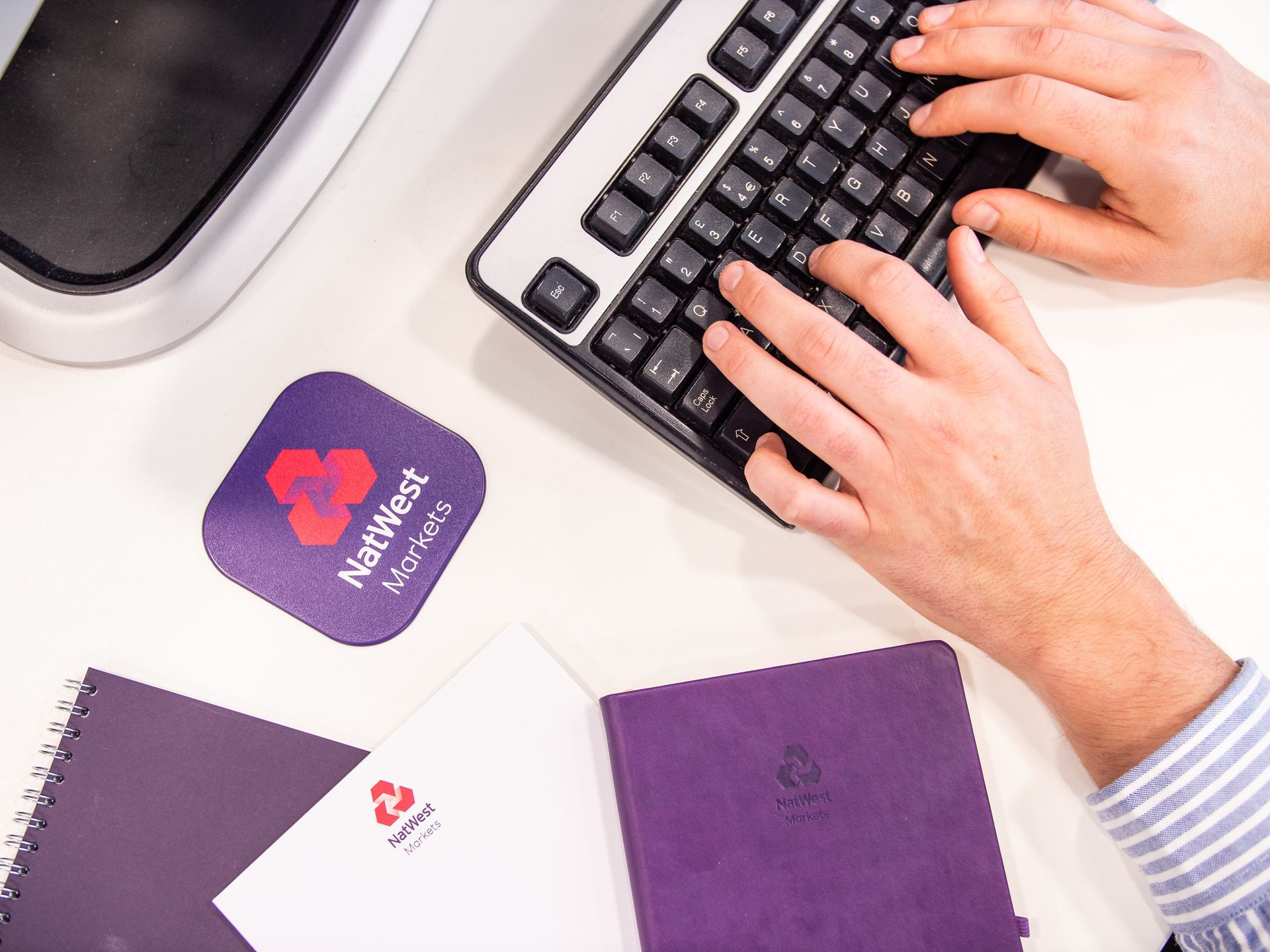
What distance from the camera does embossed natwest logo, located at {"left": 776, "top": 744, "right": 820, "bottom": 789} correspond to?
0.51 metres

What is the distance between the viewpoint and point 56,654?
1.64 feet

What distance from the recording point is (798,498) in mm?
490

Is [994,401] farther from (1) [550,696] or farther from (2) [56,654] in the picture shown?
(2) [56,654]

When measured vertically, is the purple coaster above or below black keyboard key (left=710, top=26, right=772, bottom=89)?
below

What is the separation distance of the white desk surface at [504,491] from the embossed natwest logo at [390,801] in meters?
0.03

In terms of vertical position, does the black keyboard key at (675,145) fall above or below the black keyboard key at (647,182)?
above

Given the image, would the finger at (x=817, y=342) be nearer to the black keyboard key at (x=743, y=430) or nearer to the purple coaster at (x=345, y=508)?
the black keyboard key at (x=743, y=430)

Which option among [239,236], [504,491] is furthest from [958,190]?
[239,236]

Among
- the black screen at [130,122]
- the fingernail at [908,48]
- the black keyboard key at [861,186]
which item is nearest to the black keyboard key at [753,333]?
the black keyboard key at [861,186]

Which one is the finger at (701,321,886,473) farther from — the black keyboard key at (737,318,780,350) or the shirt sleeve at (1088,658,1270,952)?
the shirt sleeve at (1088,658,1270,952)

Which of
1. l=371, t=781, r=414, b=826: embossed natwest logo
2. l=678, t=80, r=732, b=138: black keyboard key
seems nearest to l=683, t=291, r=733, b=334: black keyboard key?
l=678, t=80, r=732, b=138: black keyboard key

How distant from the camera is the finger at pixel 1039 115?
538 millimetres

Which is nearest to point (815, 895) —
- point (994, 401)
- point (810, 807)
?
point (810, 807)

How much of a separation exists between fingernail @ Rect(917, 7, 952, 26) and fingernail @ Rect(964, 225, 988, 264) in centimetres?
14
